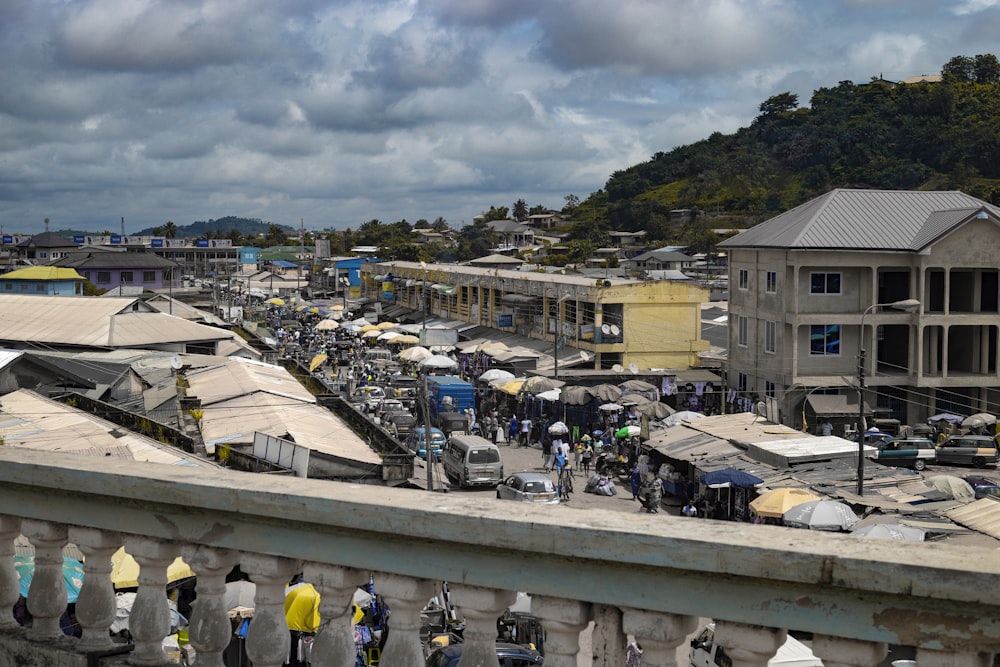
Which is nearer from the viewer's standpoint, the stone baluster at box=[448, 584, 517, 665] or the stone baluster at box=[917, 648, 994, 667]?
the stone baluster at box=[917, 648, 994, 667]

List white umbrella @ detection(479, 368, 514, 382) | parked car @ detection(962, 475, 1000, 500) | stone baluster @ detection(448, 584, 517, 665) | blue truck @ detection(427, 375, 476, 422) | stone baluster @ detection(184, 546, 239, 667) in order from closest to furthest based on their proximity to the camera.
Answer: stone baluster @ detection(448, 584, 517, 665)
stone baluster @ detection(184, 546, 239, 667)
parked car @ detection(962, 475, 1000, 500)
blue truck @ detection(427, 375, 476, 422)
white umbrella @ detection(479, 368, 514, 382)

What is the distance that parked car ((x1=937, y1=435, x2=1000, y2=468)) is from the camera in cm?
3080

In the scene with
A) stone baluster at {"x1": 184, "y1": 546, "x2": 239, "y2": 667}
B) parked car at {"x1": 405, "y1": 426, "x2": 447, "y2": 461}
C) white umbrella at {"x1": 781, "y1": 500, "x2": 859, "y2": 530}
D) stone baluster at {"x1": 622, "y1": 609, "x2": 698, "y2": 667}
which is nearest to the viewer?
stone baluster at {"x1": 622, "y1": 609, "x2": 698, "y2": 667}

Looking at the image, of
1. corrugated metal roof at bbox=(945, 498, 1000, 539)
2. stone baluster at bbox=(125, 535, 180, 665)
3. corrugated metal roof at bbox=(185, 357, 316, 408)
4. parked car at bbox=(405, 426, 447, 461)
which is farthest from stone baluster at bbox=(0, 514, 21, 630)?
parked car at bbox=(405, 426, 447, 461)

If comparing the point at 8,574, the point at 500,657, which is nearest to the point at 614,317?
the point at 500,657

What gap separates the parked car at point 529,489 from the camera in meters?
24.7

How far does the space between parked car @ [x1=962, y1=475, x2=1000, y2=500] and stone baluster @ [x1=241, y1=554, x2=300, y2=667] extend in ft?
71.7

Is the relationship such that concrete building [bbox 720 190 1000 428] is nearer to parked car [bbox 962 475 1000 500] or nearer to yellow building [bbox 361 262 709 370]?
yellow building [bbox 361 262 709 370]

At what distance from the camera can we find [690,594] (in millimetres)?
3457

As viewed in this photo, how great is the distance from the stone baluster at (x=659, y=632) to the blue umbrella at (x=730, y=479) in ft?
68.5

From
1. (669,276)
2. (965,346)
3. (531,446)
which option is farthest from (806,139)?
(531,446)

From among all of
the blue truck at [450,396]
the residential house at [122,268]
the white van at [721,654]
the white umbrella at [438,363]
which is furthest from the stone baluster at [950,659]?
the residential house at [122,268]

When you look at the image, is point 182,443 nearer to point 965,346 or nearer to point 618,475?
point 618,475

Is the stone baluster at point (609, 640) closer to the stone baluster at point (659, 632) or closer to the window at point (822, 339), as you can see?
the stone baluster at point (659, 632)
